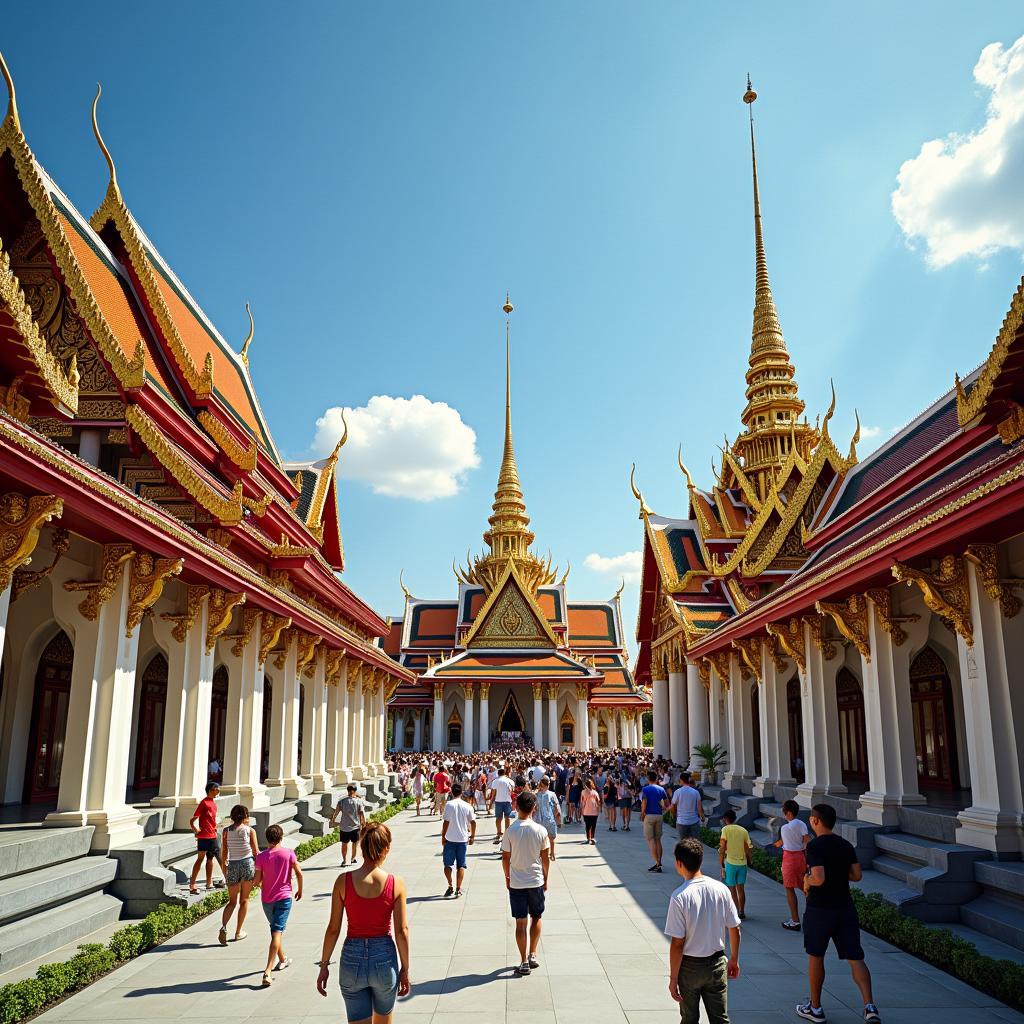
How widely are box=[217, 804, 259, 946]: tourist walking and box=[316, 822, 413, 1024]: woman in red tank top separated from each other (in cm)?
366

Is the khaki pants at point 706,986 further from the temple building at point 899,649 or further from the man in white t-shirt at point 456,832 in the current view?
the man in white t-shirt at point 456,832

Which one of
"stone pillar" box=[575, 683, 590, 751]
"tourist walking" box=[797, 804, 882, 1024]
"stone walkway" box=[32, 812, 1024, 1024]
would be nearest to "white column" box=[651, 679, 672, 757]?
"stone pillar" box=[575, 683, 590, 751]

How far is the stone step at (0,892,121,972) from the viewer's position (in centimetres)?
615

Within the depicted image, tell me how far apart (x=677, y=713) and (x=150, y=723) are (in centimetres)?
1624

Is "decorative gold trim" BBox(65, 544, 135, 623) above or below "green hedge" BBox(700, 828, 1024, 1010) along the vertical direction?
above

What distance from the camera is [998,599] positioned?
26.8 ft

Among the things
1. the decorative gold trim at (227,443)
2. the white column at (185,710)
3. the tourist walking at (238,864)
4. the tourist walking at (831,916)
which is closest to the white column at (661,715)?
the decorative gold trim at (227,443)

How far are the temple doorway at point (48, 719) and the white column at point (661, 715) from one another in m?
20.0

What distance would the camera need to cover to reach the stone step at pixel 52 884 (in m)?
6.34

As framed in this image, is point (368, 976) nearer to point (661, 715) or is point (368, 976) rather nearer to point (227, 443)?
point (227, 443)

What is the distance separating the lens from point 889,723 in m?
10.2

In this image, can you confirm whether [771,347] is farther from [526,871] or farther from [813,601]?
[526,871]

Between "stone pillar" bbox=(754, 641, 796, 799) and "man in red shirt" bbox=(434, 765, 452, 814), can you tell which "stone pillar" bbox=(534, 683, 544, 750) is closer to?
"man in red shirt" bbox=(434, 765, 452, 814)

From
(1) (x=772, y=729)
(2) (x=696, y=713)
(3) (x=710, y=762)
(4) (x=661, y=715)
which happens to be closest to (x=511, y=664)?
(4) (x=661, y=715)
